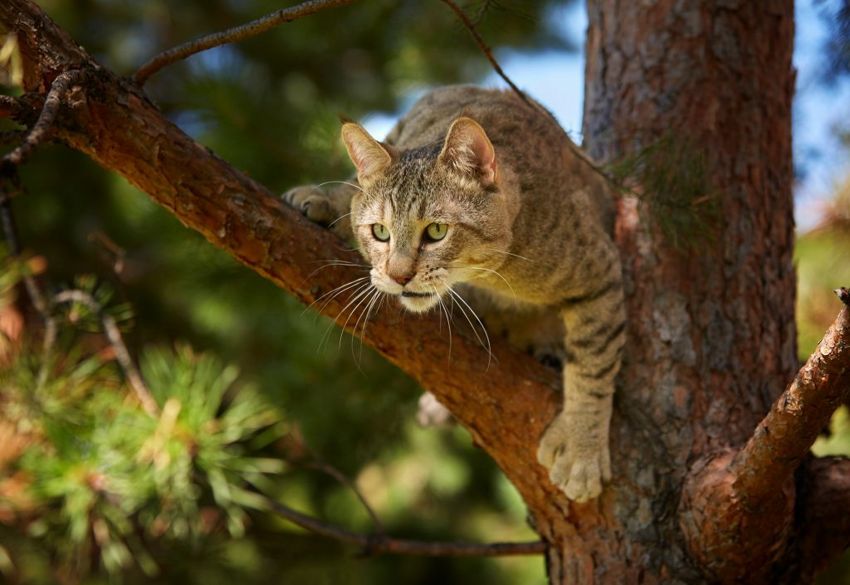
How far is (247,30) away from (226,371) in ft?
6.57

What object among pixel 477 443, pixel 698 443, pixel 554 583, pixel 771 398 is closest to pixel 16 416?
pixel 477 443

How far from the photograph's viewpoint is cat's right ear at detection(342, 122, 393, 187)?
2242 mm

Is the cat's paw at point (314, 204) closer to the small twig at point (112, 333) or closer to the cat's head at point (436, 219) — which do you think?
the cat's head at point (436, 219)

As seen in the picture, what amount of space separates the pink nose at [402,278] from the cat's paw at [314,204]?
42cm

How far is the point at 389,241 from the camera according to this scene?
7.29 ft

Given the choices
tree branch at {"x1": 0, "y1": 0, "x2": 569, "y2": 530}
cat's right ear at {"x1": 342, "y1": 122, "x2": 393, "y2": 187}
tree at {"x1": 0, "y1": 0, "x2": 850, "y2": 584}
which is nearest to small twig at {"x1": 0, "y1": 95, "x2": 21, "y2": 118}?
tree at {"x1": 0, "y1": 0, "x2": 850, "y2": 584}

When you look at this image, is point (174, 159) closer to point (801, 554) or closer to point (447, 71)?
point (801, 554)

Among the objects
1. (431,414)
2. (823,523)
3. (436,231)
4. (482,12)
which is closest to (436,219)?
(436,231)

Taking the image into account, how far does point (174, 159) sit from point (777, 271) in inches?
75.5

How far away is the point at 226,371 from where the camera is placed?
3.35 m

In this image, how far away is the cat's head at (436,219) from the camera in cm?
211

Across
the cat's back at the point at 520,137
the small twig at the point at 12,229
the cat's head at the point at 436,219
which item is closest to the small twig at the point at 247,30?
the small twig at the point at 12,229

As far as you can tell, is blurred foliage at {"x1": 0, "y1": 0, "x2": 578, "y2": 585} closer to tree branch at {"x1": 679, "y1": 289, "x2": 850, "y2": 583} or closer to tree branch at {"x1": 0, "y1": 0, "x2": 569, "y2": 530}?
tree branch at {"x1": 0, "y1": 0, "x2": 569, "y2": 530}

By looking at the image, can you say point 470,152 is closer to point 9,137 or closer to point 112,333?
point 9,137
